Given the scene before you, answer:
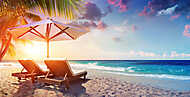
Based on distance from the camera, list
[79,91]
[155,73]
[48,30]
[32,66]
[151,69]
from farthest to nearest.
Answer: [151,69]
[155,73]
[48,30]
[32,66]
[79,91]

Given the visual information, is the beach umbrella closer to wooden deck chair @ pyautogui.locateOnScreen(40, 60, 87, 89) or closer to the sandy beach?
wooden deck chair @ pyautogui.locateOnScreen(40, 60, 87, 89)

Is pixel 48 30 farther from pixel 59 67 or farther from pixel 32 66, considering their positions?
pixel 59 67

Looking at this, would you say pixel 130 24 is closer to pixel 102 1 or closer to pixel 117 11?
pixel 117 11

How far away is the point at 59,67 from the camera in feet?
11.9

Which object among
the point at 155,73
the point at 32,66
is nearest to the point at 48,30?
the point at 32,66

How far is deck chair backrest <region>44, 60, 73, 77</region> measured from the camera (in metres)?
3.45

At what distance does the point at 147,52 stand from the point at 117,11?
38.3 feet

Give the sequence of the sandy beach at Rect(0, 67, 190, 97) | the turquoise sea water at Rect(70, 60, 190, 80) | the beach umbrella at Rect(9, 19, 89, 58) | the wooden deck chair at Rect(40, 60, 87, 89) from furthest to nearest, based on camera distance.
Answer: the turquoise sea water at Rect(70, 60, 190, 80) < the beach umbrella at Rect(9, 19, 89, 58) < the wooden deck chair at Rect(40, 60, 87, 89) < the sandy beach at Rect(0, 67, 190, 97)

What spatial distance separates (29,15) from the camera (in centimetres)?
915

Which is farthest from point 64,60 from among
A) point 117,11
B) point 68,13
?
point 117,11

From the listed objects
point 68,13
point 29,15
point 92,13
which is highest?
point 92,13

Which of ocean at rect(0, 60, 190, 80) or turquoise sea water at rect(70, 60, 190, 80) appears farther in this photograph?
turquoise sea water at rect(70, 60, 190, 80)

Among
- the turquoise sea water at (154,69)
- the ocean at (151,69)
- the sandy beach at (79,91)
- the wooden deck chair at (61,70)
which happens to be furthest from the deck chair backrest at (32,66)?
the turquoise sea water at (154,69)

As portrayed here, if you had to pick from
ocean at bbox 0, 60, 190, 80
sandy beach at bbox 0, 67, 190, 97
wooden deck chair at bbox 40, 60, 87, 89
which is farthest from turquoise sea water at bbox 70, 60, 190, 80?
wooden deck chair at bbox 40, 60, 87, 89
